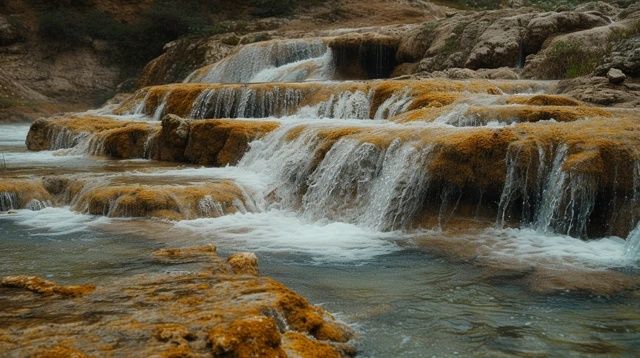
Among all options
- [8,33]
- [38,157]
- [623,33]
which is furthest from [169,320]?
[8,33]

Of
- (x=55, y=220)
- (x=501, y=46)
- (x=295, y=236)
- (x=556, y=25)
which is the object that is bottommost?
(x=55, y=220)

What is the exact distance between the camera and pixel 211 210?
899 centimetres

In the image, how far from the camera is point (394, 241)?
7656mm

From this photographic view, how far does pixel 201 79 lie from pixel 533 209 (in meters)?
17.2

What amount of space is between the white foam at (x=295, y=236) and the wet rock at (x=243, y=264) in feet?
4.99

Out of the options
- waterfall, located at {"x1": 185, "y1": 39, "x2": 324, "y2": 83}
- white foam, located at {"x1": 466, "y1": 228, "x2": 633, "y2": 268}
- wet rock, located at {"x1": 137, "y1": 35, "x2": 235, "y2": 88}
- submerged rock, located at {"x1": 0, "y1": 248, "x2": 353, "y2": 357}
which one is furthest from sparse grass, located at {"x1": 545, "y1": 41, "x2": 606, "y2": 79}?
wet rock, located at {"x1": 137, "y1": 35, "x2": 235, "y2": 88}

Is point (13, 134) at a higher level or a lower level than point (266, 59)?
lower

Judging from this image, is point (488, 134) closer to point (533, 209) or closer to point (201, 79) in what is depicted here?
point (533, 209)

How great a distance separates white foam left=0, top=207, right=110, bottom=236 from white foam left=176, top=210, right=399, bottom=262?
1159mm

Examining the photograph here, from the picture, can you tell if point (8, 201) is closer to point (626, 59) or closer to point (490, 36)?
point (626, 59)

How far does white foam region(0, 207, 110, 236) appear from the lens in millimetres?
8242

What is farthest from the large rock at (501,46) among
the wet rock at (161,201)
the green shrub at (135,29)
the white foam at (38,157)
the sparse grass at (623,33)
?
the green shrub at (135,29)

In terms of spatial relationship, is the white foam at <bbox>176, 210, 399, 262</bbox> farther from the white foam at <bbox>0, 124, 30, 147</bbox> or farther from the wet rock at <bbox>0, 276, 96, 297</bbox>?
the white foam at <bbox>0, 124, 30, 147</bbox>

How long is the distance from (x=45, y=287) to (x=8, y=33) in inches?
1151
